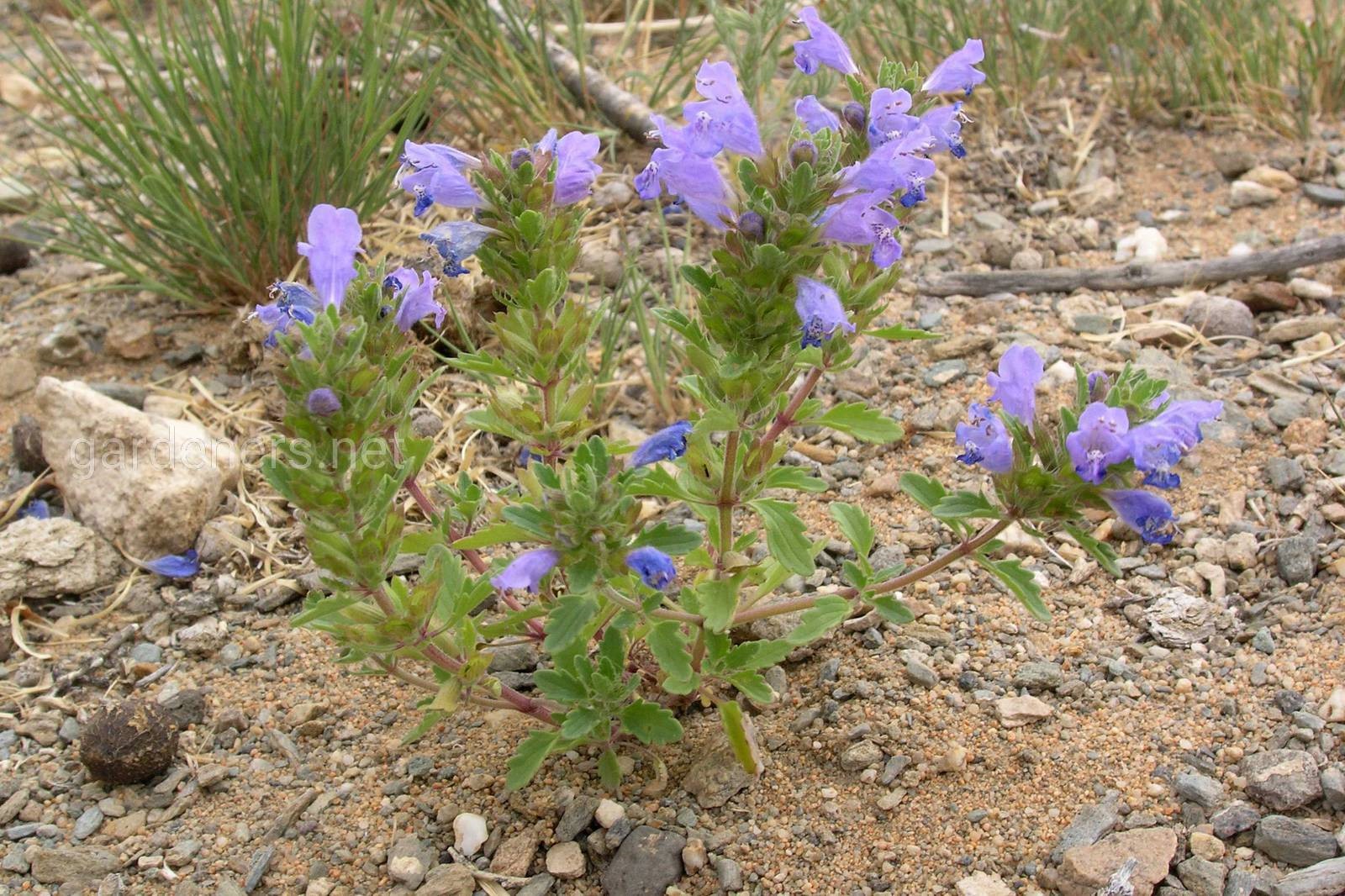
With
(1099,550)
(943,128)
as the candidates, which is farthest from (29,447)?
(1099,550)

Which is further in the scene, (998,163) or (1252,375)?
(998,163)

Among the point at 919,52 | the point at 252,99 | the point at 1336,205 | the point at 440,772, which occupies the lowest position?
the point at 440,772

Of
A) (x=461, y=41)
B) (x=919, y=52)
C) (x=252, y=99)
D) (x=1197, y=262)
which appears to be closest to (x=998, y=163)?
(x=919, y=52)

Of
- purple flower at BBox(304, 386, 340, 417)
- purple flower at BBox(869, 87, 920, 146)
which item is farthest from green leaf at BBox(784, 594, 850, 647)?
purple flower at BBox(304, 386, 340, 417)

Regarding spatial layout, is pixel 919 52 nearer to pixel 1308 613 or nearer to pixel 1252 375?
pixel 1252 375

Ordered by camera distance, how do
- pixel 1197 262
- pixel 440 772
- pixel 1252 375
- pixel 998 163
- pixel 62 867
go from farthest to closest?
pixel 998 163
pixel 1197 262
pixel 1252 375
pixel 440 772
pixel 62 867

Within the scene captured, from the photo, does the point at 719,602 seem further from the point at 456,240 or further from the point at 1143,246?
the point at 1143,246

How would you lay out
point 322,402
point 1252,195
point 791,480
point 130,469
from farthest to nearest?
point 1252,195, point 130,469, point 791,480, point 322,402
